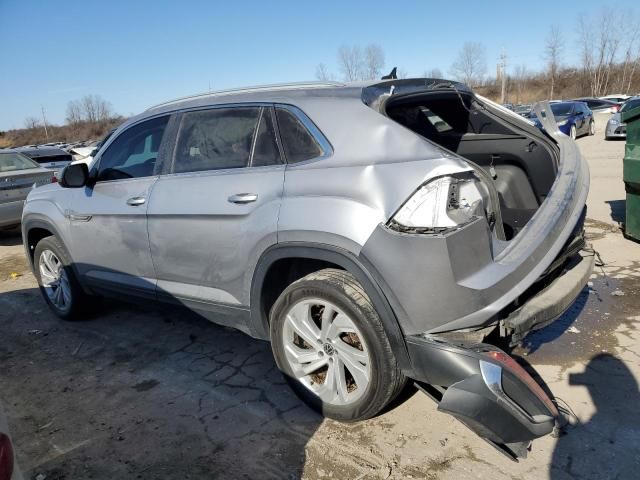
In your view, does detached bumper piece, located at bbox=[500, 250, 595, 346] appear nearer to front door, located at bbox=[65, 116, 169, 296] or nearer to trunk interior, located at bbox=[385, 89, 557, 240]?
trunk interior, located at bbox=[385, 89, 557, 240]

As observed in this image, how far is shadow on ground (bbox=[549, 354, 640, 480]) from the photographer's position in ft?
7.91

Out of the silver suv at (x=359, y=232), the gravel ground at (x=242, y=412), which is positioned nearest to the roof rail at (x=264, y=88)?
the silver suv at (x=359, y=232)

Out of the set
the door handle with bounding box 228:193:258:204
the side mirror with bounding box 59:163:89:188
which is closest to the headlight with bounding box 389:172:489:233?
the door handle with bounding box 228:193:258:204

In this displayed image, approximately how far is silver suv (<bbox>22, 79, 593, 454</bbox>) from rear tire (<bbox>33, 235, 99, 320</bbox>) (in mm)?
605

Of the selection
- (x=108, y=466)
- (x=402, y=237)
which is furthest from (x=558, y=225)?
(x=108, y=466)

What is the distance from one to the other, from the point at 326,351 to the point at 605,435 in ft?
4.92

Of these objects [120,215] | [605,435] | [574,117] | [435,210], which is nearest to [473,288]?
[435,210]

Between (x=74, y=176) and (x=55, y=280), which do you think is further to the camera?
(x=55, y=280)

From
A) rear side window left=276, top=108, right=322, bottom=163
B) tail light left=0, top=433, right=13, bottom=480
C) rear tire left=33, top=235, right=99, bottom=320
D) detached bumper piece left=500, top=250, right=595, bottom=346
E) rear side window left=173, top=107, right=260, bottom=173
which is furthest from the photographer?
rear tire left=33, top=235, right=99, bottom=320

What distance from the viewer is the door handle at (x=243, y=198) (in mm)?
2963

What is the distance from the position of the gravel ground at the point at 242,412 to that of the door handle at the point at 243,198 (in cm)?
125

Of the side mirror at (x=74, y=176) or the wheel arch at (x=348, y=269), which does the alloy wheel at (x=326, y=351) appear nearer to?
the wheel arch at (x=348, y=269)

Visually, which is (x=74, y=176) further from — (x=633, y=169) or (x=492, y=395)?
(x=633, y=169)

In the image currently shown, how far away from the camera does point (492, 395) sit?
2195 mm
